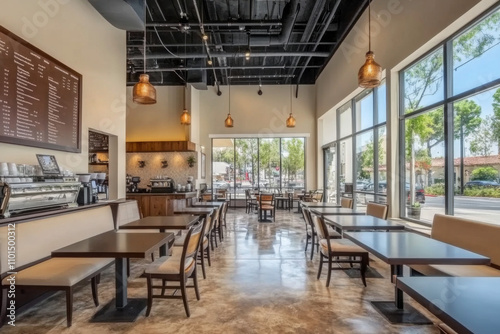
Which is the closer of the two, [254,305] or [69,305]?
[69,305]

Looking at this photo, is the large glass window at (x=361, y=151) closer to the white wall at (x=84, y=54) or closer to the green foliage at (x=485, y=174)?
the green foliage at (x=485, y=174)

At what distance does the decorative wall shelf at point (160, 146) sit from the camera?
365 inches

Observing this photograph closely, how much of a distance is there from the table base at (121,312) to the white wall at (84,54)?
1969 mm

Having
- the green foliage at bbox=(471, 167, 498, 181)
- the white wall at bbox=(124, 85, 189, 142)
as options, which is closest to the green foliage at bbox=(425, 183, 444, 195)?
the green foliage at bbox=(471, 167, 498, 181)

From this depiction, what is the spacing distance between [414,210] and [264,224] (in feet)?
13.5

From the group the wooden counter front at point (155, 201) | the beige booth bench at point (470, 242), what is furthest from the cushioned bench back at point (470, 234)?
the wooden counter front at point (155, 201)

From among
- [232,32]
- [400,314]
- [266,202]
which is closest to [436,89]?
[400,314]

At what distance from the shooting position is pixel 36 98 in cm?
347

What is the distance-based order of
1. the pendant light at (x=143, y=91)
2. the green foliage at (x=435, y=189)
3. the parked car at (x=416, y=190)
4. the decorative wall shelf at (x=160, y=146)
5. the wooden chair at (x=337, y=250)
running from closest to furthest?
1. the wooden chair at (x=337, y=250)
2. the pendant light at (x=143, y=91)
3. the green foliage at (x=435, y=189)
4. the parked car at (x=416, y=190)
5. the decorative wall shelf at (x=160, y=146)

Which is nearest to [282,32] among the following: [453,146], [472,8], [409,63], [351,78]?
[351,78]

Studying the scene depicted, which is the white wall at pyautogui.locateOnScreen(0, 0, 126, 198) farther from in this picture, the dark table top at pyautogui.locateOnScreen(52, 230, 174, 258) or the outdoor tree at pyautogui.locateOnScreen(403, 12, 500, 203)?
the outdoor tree at pyautogui.locateOnScreen(403, 12, 500, 203)

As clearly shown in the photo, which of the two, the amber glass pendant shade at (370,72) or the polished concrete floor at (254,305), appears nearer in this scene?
the polished concrete floor at (254,305)

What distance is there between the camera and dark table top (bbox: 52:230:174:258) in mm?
2451

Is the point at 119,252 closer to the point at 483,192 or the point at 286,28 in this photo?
the point at 483,192
